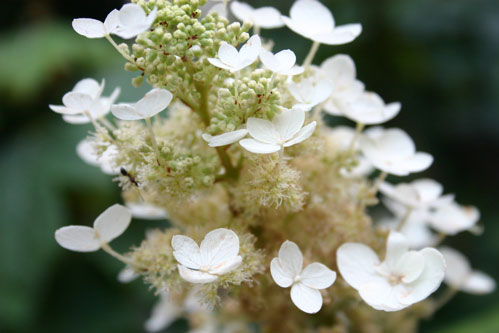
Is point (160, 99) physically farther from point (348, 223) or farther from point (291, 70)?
point (348, 223)

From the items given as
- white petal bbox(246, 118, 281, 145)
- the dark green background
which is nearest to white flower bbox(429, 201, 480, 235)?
white petal bbox(246, 118, 281, 145)

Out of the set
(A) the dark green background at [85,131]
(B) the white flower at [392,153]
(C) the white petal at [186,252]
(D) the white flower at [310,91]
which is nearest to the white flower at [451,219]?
(B) the white flower at [392,153]

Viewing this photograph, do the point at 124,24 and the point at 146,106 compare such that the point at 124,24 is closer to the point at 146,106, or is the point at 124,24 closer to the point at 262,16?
the point at 146,106

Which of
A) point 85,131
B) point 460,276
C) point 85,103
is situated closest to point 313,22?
point 85,103

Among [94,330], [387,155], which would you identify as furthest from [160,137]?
[94,330]

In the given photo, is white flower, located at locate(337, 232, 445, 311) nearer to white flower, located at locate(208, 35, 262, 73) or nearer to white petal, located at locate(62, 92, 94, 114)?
white flower, located at locate(208, 35, 262, 73)
